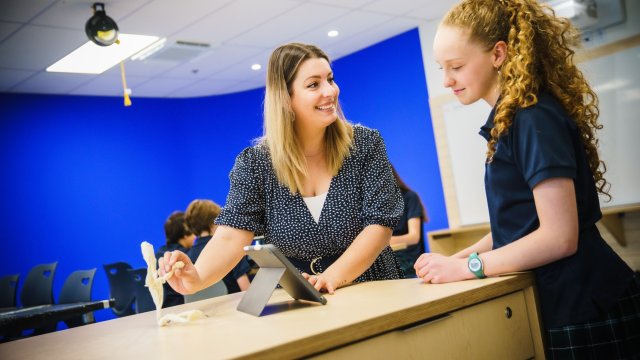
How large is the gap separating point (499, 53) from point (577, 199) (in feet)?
1.21

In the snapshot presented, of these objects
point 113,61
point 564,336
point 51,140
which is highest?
point 113,61

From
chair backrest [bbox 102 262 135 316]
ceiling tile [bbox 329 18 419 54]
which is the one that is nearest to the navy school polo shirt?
chair backrest [bbox 102 262 135 316]

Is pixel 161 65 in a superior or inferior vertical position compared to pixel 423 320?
superior

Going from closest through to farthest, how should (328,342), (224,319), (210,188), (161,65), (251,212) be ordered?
(328,342)
(224,319)
(251,212)
(161,65)
(210,188)

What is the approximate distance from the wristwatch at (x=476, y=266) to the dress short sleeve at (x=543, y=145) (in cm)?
21

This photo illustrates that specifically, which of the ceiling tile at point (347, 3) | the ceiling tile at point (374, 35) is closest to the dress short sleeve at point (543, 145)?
the ceiling tile at point (347, 3)

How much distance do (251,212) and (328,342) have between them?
84 centimetres

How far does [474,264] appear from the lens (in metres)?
1.34

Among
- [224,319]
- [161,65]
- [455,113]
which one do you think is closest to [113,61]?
[161,65]

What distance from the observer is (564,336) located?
1.26 m

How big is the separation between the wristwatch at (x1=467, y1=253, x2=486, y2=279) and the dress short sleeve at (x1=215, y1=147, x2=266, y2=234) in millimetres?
710

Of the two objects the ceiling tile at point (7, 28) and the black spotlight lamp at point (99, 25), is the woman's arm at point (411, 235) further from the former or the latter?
the ceiling tile at point (7, 28)

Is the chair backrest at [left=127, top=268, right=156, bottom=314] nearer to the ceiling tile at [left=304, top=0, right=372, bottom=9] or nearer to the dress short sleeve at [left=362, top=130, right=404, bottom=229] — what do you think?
the ceiling tile at [left=304, top=0, right=372, bottom=9]

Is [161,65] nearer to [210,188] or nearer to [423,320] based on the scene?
[210,188]
